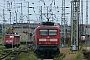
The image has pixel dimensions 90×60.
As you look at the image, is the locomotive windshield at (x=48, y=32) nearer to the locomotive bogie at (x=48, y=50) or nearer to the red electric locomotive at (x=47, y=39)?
the red electric locomotive at (x=47, y=39)

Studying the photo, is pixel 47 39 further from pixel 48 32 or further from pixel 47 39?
pixel 48 32

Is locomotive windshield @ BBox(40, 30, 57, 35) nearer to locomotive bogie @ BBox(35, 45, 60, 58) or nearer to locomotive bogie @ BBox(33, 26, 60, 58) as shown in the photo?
locomotive bogie @ BBox(33, 26, 60, 58)

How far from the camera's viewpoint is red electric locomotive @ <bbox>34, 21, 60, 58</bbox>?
77.9ft

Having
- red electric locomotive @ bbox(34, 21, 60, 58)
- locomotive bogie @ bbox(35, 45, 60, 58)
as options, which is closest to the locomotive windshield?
red electric locomotive @ bbox(34, 21, 60, 58)

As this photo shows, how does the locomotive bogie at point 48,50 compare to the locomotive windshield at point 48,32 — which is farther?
the locomotive windshield at point 48,32

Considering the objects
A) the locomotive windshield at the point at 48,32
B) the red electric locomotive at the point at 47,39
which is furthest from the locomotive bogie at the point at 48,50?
the locomotive windshield at the point at 48,32

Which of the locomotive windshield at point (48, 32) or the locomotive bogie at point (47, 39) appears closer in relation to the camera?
the locomotive bogie at point (47, 39)

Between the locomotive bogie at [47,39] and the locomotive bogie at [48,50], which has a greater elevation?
the locomotive bogie at [47,39]

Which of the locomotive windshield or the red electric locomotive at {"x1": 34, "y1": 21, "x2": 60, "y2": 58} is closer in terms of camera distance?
the red electric locomotive at {"x1": 34, "y1": 21, "x2": 60, "y2": 58}

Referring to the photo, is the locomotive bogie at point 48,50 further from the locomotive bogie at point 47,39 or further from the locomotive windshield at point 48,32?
the locomotive windshield at point 48,32

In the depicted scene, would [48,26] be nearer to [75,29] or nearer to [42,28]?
[42,28]

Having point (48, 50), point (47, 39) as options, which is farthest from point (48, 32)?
point (48, 50)

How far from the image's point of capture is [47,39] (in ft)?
78.5

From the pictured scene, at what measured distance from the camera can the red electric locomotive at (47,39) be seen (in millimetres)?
23734
